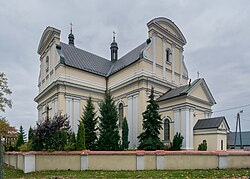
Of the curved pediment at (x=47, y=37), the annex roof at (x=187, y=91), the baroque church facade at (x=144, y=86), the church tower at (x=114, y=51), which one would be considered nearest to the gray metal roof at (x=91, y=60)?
the baroque church facade at (x=144, y=86)

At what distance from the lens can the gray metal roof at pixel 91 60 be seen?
2415cm

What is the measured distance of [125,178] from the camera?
31.0ft

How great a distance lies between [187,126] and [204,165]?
7199mm

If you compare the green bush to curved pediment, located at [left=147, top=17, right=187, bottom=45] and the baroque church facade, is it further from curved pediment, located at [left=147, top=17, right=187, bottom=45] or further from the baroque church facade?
curved pediment, located at [left=147, top=17, right=187, bottom=45]

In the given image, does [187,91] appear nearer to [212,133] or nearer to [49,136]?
[212,133]

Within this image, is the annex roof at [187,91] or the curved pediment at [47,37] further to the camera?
the curved pediment at [47,37]

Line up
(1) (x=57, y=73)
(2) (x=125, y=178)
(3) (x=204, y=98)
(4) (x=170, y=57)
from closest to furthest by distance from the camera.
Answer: (2) (x=125, y=178)
(3) (x=204, y=98)
(1) (x=57, y=73)
(4) (x=170, y=57)

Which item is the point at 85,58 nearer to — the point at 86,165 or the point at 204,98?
the point at 204,98

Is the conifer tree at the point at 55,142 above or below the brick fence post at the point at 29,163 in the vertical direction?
above

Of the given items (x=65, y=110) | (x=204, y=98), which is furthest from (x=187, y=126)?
(x=65, y=110)

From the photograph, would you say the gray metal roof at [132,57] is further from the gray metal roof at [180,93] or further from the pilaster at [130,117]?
the gray metal roof at [180,93]

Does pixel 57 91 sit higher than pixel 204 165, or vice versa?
pixel 57 91

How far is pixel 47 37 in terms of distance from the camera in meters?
25.7

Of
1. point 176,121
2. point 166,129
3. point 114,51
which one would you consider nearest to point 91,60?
point 114,51
